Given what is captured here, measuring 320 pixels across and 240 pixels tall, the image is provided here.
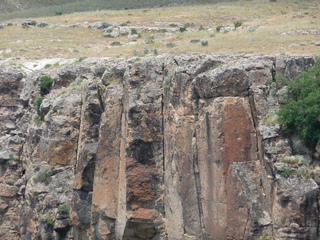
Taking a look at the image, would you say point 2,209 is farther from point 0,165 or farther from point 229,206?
point 229,206

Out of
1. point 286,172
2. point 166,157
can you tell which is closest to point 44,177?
point 166,157

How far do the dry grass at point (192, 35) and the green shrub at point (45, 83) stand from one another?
399 centimetres

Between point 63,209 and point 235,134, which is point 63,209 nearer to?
point 63,209

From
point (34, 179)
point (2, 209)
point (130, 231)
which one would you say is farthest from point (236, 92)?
point (2, 209)

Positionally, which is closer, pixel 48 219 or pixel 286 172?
pixel 286 172

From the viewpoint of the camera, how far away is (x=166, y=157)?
26344 millimetres

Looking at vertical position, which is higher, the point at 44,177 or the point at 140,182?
the point at 44,177

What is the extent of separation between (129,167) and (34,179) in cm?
767

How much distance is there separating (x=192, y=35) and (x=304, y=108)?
1864 cm

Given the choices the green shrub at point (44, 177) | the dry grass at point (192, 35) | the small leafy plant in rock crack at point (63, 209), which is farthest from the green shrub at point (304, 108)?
the green shrub at point (44, 177)

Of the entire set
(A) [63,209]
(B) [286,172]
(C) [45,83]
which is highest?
(C) [45,83]

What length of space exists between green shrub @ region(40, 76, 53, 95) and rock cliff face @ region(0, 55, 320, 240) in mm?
1098

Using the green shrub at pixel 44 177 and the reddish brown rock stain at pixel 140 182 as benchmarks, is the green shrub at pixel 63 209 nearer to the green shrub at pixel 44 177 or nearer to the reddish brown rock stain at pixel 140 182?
the green shrub at pixel 44 177

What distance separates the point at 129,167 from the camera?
86.6ft
